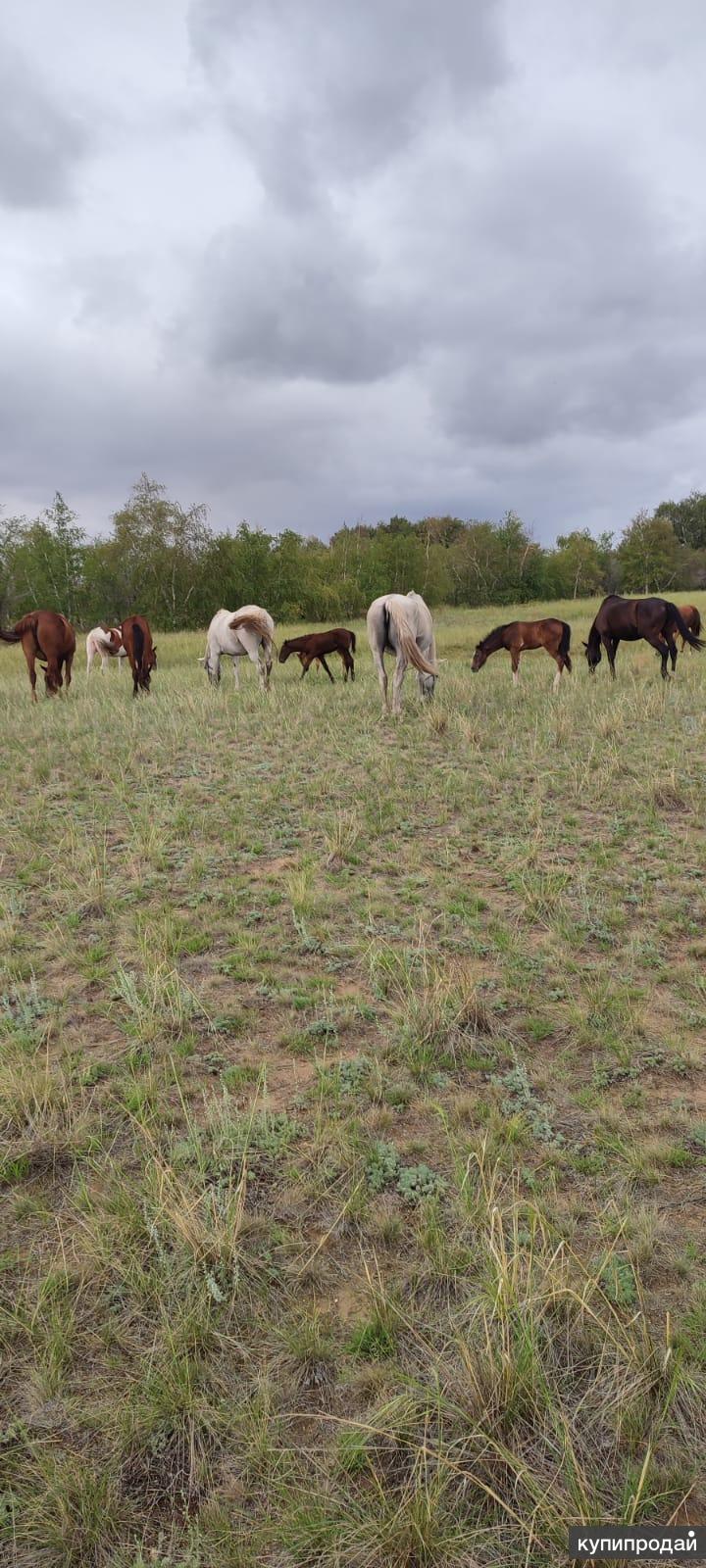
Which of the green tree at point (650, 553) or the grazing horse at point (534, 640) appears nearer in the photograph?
the grazing horse at point (534, 640)

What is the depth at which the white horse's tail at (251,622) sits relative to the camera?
13492 millimetres

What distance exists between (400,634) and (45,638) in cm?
704

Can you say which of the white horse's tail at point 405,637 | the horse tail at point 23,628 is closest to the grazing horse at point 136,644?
the horse tail at point 23,628

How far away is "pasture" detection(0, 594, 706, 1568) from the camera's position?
1.69m

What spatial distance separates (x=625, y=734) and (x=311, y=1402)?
8.84 metres

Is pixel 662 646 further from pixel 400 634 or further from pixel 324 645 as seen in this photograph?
pixel 324 645

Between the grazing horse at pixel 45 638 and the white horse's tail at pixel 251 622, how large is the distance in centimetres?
306

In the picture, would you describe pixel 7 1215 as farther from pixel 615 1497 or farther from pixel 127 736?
pixel 127 736

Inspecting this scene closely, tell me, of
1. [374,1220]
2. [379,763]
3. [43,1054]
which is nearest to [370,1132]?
[374,1220]

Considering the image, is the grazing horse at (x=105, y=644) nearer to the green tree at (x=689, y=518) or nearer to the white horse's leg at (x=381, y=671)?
the white horse's leg at (x=381, y=671)

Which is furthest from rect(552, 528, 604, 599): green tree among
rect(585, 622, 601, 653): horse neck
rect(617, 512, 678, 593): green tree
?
rect(585, 622, 601, 653): horse neck

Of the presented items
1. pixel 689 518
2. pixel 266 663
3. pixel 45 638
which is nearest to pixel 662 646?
pixel 266 663

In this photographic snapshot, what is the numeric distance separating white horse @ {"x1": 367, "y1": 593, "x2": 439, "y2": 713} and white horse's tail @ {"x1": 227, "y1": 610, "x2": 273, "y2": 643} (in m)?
3.42

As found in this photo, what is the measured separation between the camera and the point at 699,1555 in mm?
1540
